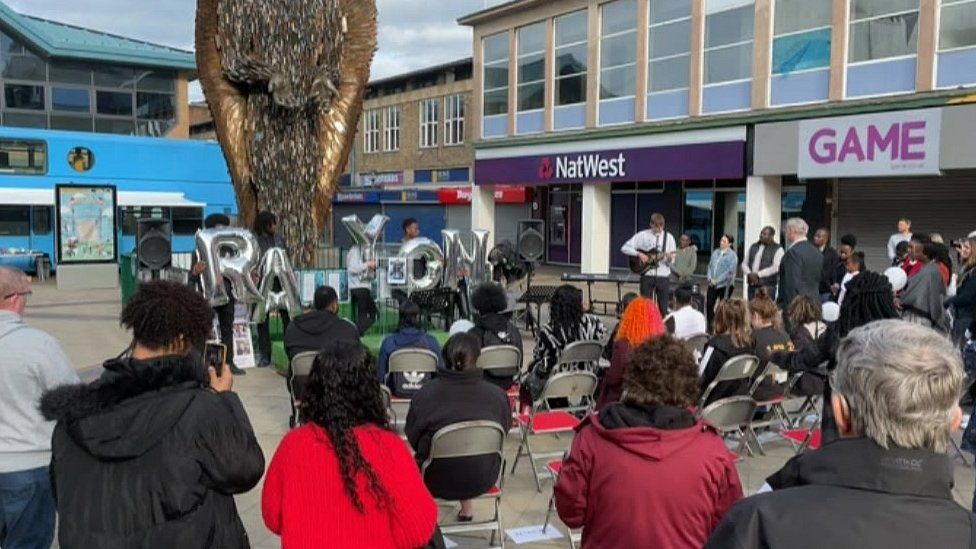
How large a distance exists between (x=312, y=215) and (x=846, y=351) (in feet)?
32.2

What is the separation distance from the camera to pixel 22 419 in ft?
10.7

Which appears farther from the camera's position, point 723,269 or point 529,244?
point 529,244

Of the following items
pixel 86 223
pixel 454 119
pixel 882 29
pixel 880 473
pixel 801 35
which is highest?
pixel 454 119

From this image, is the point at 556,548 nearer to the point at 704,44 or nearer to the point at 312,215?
the point at 312,215

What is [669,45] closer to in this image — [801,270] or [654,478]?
[801,270]

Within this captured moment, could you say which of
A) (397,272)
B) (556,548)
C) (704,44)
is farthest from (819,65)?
(556,548)

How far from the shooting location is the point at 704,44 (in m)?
20.0

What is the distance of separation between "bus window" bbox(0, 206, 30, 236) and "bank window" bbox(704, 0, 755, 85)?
18008 mm

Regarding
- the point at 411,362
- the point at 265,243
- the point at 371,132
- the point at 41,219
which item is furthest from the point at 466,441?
the point at 371,132

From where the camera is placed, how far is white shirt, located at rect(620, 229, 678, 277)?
37.9ft

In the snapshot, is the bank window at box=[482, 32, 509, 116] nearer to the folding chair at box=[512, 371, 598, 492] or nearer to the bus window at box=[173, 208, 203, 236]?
the bus window at box=[173, 208, 203, 236]

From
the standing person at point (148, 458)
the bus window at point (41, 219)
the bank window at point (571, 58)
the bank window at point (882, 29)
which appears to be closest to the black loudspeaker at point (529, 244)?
the bank window at point (882, 29)

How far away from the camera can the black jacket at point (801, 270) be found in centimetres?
902

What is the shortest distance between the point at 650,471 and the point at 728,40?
61.5 feet
